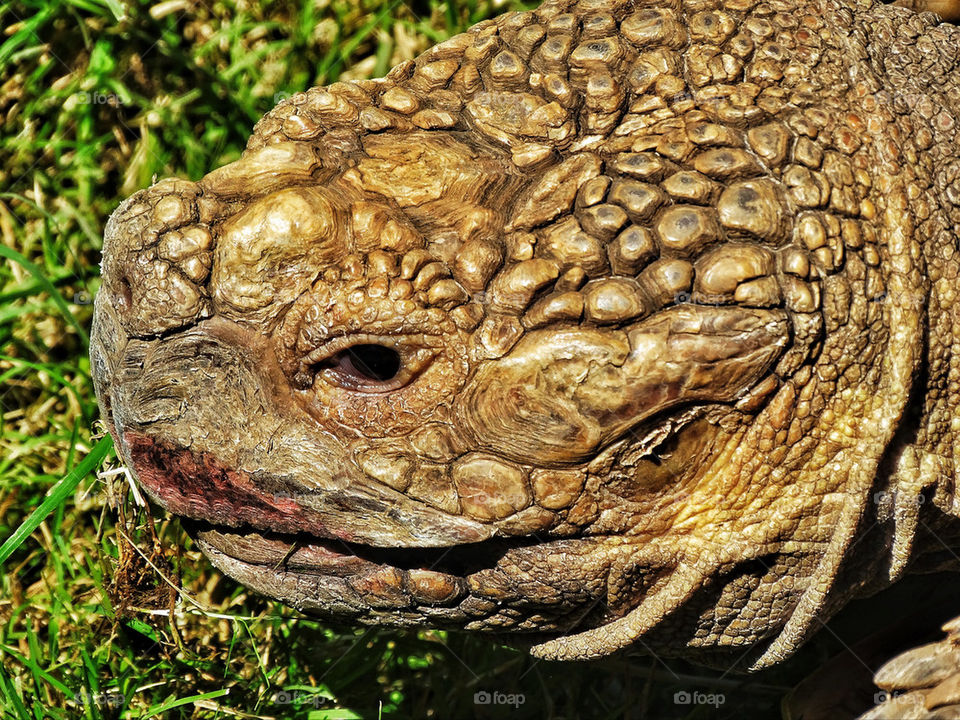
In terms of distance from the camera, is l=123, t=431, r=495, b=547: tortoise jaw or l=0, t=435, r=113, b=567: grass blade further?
l=0, t=435, r=113, b=567: grass blade

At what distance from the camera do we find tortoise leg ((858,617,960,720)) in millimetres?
2850

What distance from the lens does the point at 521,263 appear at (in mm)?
2396

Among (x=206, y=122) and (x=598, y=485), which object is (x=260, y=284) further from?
(x=206, y=122)

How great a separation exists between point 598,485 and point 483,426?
0.29 meters

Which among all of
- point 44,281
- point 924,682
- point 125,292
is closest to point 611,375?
point 125,292

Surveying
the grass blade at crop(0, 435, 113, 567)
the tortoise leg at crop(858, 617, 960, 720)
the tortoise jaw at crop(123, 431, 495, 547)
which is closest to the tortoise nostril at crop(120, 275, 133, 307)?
the tortoise jaw at crop(123, 431, 495, 547)

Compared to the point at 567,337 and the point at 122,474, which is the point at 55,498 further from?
the point at 567,337

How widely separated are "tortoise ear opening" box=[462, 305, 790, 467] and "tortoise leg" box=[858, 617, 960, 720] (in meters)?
1.12

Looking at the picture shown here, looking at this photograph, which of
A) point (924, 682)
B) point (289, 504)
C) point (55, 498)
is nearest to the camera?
point (289, 504)

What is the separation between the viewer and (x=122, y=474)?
390 cm

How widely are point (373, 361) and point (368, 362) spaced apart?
0.01 metres

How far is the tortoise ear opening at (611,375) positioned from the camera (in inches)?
92.4

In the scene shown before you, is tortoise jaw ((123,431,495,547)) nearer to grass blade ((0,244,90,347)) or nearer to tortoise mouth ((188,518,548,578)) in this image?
tortoise mouth ((188,518,548,578))

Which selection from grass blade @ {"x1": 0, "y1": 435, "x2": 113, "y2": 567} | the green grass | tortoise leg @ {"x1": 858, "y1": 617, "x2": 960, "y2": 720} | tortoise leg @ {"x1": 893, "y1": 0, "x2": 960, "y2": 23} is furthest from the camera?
the green grass
